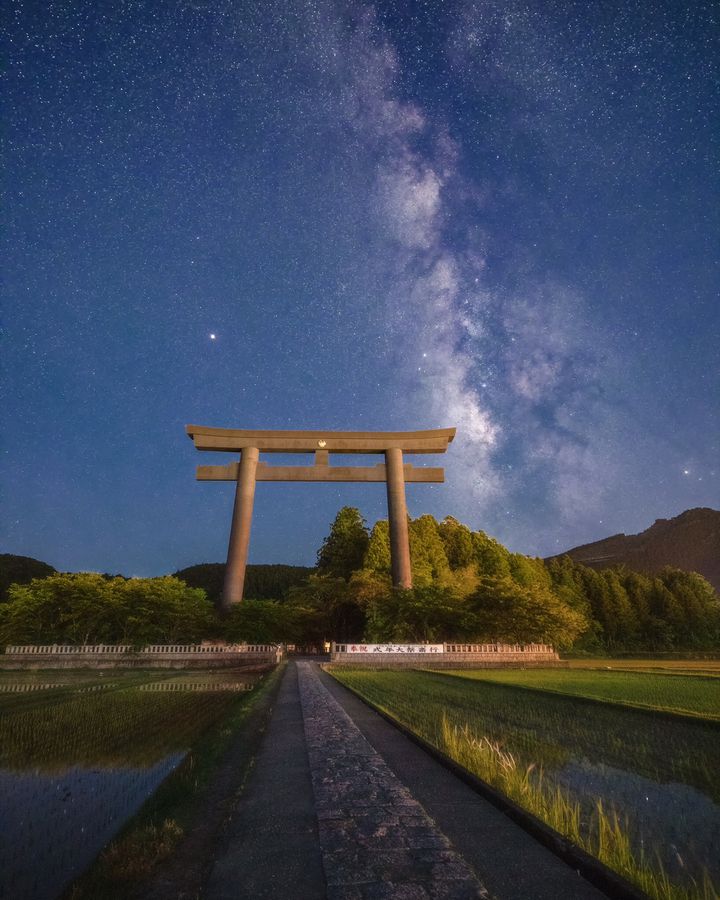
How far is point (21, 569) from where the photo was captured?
236 feet

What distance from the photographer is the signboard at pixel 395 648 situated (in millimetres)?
21188

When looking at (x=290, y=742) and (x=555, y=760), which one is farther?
(x=290, y=742)

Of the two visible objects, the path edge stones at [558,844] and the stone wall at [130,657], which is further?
the stone wall at [130,657]

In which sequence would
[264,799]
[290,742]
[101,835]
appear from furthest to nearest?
[290,742], [264,799], [101,835]

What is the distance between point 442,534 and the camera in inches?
1727

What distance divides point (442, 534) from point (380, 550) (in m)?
11.6

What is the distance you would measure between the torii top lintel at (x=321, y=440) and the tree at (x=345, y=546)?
9864 millimetres

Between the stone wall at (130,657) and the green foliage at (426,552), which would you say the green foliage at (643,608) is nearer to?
the green foliage at (426,552)

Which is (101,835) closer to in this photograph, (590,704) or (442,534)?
(590,704)

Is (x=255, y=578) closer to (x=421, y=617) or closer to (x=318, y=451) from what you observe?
(x=318, y=451)

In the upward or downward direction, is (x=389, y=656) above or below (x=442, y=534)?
below

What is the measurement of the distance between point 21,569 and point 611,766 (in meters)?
89.4

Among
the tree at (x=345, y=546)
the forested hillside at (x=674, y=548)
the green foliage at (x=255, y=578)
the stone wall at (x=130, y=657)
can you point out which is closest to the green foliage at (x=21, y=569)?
the green foliage at (x=255, y=578)

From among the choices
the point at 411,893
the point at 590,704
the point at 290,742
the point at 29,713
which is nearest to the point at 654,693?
the point at 590,704
